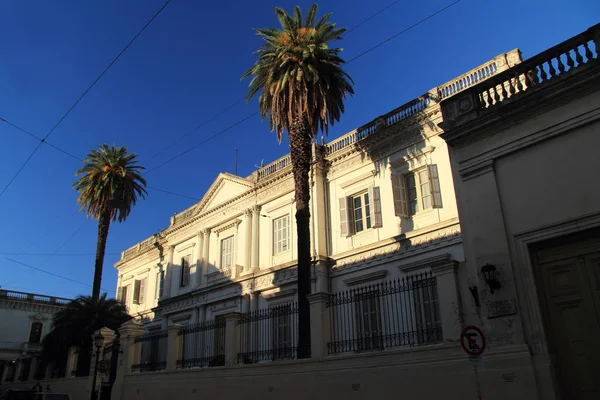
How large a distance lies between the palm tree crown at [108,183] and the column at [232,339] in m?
17.9

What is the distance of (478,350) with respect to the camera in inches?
286

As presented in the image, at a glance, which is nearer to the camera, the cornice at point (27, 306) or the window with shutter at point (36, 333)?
the cornice at point (27, 306)

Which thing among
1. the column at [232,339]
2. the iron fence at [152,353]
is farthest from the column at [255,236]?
the column at [232,339]

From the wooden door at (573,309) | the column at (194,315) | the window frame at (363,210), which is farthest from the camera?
the column at (194,315)

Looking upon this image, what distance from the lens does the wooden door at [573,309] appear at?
7727mm

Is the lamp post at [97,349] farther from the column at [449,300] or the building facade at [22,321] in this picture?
the building facade at [22,321]

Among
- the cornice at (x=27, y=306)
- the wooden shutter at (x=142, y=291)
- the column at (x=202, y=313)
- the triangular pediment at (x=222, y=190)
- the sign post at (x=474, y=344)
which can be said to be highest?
the triangular pediment at (x=222, y=190)

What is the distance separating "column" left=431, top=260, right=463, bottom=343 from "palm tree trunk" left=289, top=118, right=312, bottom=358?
5915 millimetres

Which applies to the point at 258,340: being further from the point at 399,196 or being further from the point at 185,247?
the point at 185,247

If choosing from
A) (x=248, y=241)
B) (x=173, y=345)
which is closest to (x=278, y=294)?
(x=248, y=241)

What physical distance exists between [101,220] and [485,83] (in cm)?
2537

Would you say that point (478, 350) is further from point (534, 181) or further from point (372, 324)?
point (372, 324)

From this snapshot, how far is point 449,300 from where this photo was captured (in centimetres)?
896

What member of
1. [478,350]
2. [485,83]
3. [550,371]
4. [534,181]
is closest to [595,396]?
[550,371]
